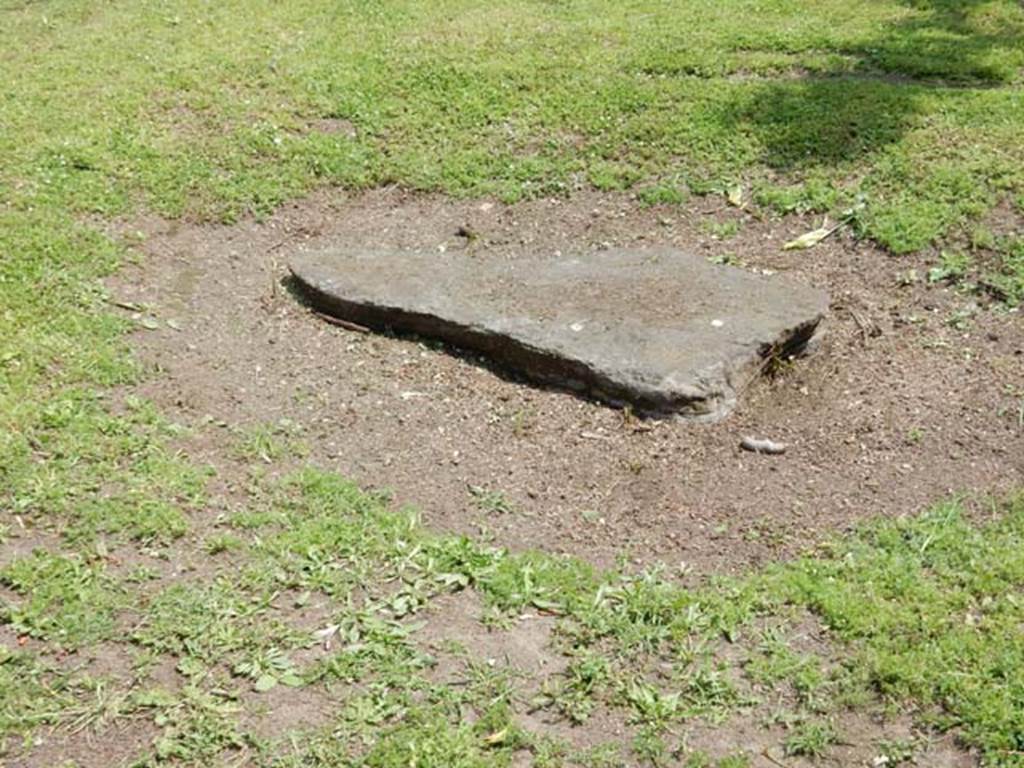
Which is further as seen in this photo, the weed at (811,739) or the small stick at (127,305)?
the small stick at (127,305)

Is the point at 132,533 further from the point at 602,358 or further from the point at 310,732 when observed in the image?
the point at 602,358

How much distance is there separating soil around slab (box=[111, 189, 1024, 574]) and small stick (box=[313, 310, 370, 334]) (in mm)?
31

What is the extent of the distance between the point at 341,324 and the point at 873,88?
3643 mm

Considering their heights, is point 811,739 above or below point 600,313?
below

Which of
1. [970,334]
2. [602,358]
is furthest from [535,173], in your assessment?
[970,334]

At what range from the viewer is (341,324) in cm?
580

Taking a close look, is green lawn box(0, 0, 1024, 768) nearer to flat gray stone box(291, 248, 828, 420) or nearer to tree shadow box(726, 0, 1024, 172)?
tree shadow box(726, 0, 1024, 172)

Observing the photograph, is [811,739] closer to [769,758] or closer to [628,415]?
[769,758]

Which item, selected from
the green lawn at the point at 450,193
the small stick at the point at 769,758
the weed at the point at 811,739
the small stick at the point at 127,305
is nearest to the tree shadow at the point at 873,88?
the green lawn at the point at 450,193

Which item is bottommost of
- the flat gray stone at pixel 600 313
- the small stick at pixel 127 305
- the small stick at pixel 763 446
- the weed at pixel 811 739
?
the weed at pixel 811 739

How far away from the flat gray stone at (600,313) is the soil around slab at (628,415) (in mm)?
108

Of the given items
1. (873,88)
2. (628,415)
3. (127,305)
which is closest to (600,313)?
(628,415)

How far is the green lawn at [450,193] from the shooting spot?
3658mm

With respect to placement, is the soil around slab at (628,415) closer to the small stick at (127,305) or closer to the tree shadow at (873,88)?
the small stick at (127,305)
